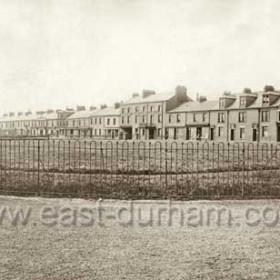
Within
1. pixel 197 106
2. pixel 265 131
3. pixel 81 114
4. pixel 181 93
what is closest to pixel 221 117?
pixel 197 106

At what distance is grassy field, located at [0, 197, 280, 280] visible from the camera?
514cm

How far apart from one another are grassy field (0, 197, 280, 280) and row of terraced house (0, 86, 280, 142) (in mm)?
44209

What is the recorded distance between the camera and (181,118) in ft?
206

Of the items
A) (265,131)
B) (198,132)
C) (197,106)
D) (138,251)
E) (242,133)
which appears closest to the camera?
(138,251)

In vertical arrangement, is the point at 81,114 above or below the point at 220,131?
above

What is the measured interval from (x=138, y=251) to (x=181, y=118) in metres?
57.5

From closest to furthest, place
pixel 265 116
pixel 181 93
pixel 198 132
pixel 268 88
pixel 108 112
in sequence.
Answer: pixel 265 116, pixel 268 88, pixel 198 132, pixel 181 93, pixel 108 112

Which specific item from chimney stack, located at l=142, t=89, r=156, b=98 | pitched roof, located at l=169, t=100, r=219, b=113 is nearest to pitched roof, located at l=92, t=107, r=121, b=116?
chimney stack, located at l=142, t=89, r=156, b=98

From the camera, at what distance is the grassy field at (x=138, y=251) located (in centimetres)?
514

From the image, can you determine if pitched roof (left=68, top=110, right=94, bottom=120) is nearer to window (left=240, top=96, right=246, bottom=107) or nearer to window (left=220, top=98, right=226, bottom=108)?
window (left=220, top=98, right=226, bottom=108)

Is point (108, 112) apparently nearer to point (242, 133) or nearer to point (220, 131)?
point (220, 131)

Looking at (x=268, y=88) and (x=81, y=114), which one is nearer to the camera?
(x=268, y=88)

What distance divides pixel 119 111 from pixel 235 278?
74.5 m

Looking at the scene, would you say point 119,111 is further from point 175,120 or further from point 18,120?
point 18,120
